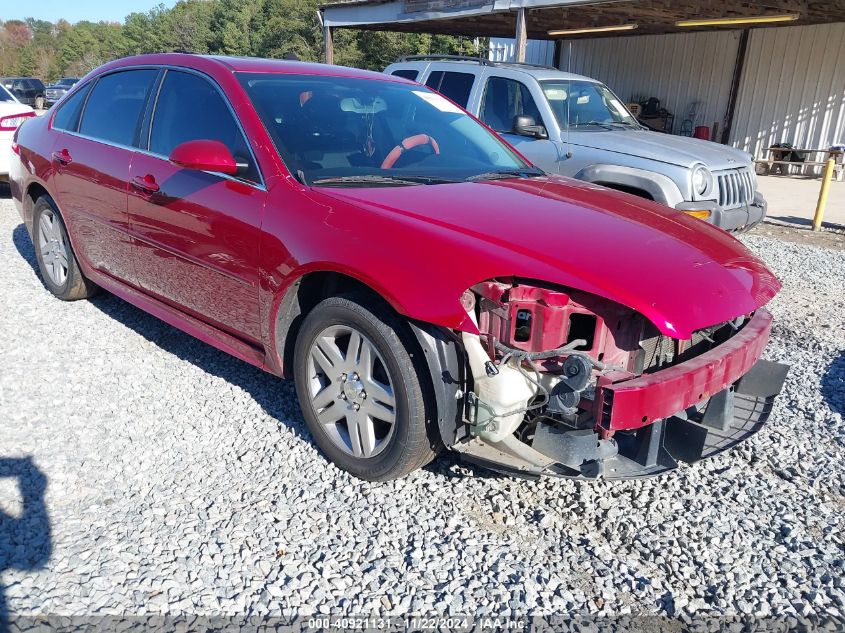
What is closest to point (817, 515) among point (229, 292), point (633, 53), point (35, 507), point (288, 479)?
point (288, 479)

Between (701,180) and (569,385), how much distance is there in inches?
182

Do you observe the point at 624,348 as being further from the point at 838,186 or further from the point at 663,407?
the point at 838,186

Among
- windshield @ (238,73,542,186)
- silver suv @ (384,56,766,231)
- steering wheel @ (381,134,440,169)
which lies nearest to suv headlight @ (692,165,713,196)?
silver suv @ (384,56,766,231)

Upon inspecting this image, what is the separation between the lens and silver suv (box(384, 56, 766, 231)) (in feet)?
20.5

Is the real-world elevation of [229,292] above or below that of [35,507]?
above

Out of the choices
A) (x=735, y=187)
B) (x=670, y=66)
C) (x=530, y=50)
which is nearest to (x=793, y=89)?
(x=670, y=66)

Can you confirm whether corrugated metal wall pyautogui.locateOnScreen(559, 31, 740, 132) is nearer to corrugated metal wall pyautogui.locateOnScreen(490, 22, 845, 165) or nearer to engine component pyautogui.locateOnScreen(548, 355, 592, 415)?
corrugated metal wall pyautogui.locateOnScreen(490, 22, 845, 165)

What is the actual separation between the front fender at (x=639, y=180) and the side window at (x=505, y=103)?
3.34 ft

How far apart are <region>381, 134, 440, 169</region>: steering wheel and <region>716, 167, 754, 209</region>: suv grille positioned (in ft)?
12.7

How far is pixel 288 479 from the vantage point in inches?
120

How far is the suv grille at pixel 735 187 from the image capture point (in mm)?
6492

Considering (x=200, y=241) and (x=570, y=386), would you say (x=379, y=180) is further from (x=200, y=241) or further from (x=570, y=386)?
(x=570, y=386)

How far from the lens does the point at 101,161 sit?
13.7 ft

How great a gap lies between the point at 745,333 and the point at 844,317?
3.29 metres
